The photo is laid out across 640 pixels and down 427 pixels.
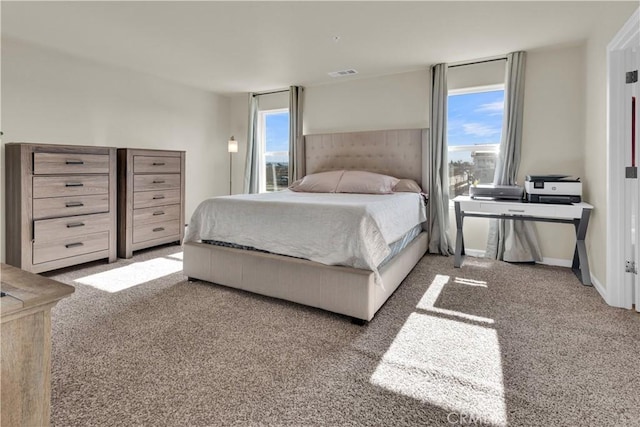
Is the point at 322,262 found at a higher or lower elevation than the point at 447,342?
higher

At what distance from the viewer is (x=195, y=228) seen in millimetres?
2949

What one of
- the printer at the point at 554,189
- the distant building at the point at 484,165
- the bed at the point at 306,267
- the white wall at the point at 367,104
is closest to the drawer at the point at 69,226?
the bed at the point at 306,267

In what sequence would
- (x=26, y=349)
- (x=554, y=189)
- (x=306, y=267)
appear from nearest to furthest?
1. (x=26, y=349)
2. (x=306, y=267)
3. (x=554, y=189)

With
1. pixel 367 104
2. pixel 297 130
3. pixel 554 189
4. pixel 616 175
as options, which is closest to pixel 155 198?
pixel 297 130

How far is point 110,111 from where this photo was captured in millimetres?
4070

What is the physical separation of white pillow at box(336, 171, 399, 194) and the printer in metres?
1.38

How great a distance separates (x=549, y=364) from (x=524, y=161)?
267cm

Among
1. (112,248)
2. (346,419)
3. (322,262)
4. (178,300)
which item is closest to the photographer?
(346,419)

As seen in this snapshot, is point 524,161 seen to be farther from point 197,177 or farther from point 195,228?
point 197,177

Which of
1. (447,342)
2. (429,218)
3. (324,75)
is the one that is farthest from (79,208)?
(429,218)

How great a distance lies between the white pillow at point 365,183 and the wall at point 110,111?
2.67 metres

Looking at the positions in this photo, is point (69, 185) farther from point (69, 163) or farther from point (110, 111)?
point (110, 111)

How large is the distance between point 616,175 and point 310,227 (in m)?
2.27

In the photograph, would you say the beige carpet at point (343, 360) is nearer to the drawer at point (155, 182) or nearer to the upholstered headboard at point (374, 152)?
the drawer at point (155, 182)
